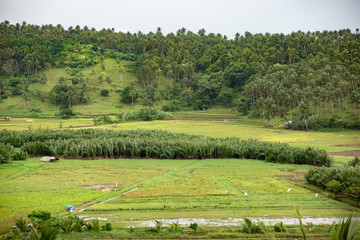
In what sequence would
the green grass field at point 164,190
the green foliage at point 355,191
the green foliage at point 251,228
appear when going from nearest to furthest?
the green foliage at point 251,228
the green grass field at point 164,190
the green foliage at point 355,191

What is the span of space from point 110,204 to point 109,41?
4197 inches

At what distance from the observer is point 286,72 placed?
238ft

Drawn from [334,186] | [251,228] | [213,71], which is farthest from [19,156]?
[213,71]

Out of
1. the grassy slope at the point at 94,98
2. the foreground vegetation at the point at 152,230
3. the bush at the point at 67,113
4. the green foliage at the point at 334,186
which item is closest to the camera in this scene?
the foreground vegetation at the point at 152,230

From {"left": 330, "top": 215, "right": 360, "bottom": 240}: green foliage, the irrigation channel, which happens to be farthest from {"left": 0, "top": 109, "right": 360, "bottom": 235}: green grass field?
{"left": 330, "top": 215, "right": 360, "bottom": 240}: green foliage

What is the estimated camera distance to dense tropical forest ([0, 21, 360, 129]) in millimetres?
59588

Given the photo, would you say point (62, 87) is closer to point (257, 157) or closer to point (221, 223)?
point (257, 157)

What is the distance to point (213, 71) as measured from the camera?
318 ft

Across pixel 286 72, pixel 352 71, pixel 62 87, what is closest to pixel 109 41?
pixel 62 87

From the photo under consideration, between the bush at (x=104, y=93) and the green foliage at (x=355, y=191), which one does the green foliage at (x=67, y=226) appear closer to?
the green foliage at (x=355, y=191)

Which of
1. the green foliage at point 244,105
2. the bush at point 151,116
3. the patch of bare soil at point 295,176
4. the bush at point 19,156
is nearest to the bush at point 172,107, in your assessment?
the bush at point 151,116

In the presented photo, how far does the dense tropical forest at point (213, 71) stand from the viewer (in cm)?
5959

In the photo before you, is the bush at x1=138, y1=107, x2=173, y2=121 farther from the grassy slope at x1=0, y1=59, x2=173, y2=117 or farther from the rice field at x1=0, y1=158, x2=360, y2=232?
the rice field at x1=0, y1=158, x2=360, y2=232

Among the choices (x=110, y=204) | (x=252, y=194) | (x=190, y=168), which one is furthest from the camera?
(x=190, y=168)
